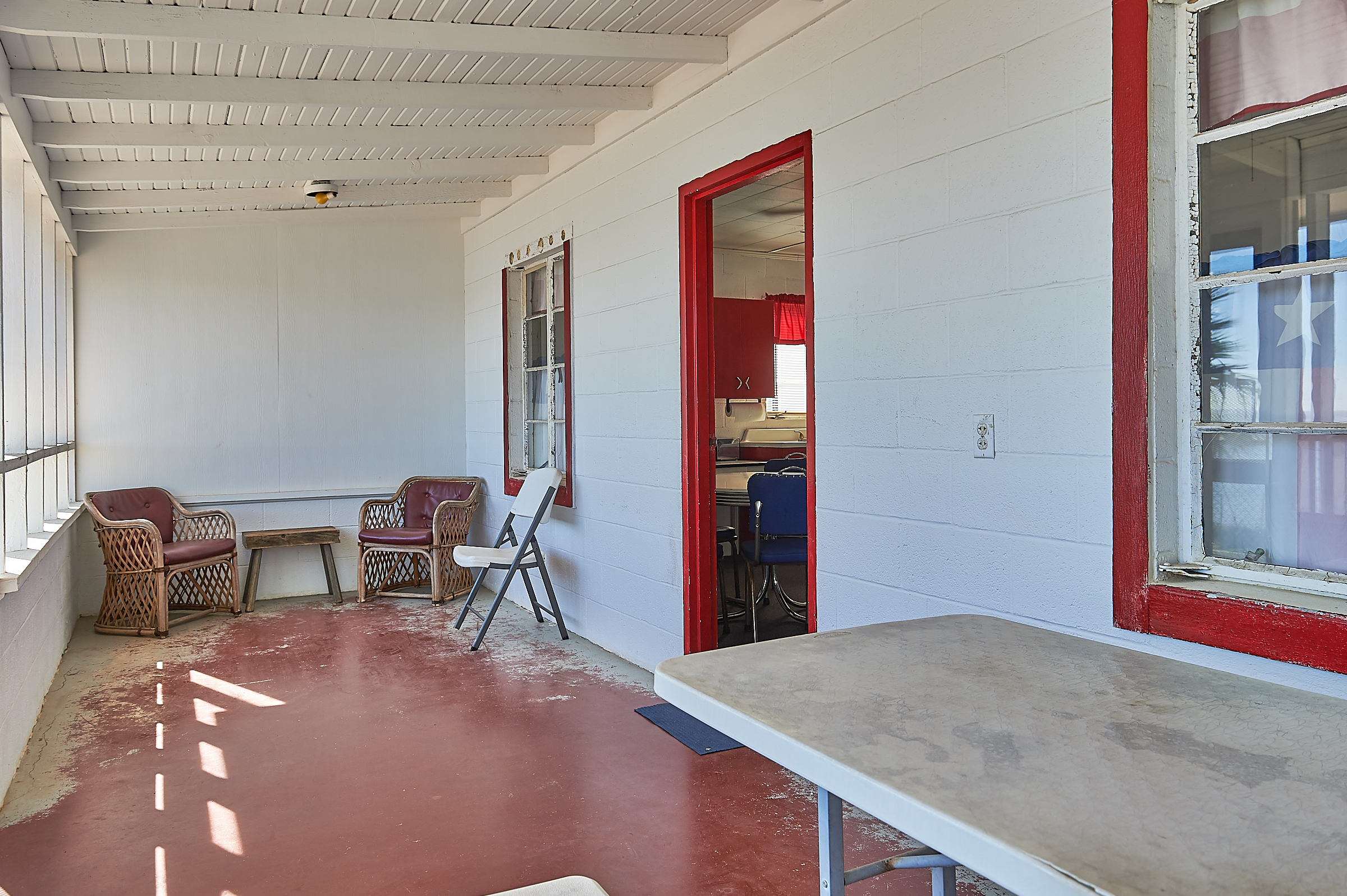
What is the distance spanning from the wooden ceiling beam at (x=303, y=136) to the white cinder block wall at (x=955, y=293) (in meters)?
1.15

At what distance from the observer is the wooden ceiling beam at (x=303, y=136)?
4.56m

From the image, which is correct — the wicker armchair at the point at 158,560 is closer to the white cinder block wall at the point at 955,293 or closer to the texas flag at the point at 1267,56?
the white cinder block wall at the point at 955,293

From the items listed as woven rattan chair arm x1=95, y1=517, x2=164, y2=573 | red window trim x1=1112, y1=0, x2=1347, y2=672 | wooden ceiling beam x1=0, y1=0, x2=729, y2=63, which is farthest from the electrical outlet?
woven rattan chair arm x1=95, y1=517, x2=164, y2=573

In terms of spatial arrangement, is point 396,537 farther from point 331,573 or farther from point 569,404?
point 569,404

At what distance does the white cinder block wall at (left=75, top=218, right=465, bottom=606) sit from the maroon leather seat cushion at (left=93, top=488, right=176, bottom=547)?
0.20m

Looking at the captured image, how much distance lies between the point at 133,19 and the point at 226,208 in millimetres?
3391

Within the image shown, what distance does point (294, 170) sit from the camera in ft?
18.2

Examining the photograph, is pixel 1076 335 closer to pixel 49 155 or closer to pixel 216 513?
pixel 49 155

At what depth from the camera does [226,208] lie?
6527 millimetres

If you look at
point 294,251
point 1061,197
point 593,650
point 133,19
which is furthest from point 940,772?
point 294,251

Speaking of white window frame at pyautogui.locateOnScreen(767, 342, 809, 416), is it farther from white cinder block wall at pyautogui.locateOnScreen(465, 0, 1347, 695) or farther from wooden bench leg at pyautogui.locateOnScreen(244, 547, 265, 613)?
wooden bench leg at pyautogui.locateOnScreen(244, 547, 265, 613)

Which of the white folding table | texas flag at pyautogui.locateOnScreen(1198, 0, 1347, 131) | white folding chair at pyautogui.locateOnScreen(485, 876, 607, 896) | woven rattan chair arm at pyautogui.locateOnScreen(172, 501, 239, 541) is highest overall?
texas flag at pyautogui.locateOnScreen(1198, 0, 1347, 131)

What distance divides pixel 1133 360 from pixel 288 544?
6.09 metres

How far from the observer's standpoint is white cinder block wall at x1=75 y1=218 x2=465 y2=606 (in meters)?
6.75
